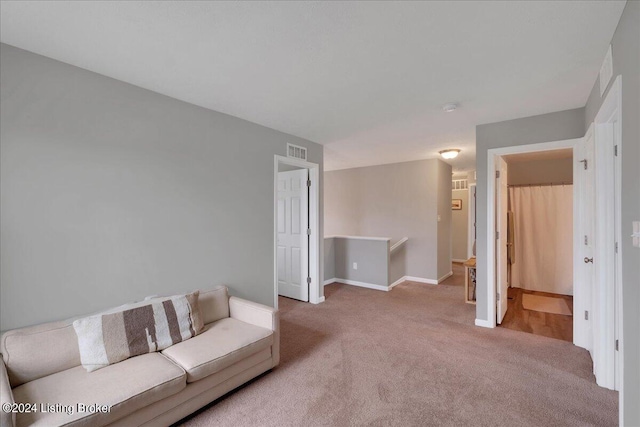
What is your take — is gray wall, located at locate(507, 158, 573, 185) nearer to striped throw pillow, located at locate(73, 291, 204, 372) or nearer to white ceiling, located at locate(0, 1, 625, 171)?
white ceiling, located at locate(0, 1, 625, 171)

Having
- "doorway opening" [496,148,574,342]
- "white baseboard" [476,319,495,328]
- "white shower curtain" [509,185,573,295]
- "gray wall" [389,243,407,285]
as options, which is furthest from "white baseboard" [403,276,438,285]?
"white baseboard" [476,319,495,328]

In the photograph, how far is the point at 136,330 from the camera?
6.68 ft

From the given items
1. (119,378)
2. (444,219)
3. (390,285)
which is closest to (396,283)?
(390,285)

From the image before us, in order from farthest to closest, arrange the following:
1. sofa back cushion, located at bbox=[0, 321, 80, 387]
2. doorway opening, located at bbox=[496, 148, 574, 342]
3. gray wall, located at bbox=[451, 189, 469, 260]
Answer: gray wall, located at bbox=[451, 189, 469, 260]
doorway opening, located at bbox=[496, 148, 574, 342]
sofa back cushion, located at bbox=[0, 321, 80, 387]

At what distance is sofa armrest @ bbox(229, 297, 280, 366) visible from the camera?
246 cm

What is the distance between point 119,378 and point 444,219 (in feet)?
18.4

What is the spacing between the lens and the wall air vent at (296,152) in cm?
391

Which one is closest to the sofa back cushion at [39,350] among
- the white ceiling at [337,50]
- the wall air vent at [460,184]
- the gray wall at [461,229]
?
the white ceiling at [337,50]

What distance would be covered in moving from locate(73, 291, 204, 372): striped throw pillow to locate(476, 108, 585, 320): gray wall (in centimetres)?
307

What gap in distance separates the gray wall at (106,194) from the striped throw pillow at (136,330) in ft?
1.05

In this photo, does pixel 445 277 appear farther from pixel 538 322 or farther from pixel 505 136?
pixel 505 136

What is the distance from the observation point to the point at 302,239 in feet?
14.6

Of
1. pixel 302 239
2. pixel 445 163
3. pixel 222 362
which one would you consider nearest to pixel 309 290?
pixel 302 239

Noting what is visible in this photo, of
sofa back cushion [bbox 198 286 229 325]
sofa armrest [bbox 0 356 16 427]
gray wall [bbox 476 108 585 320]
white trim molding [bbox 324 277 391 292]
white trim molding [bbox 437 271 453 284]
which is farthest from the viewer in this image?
white trim molding [bbox 437 271 453 284]
